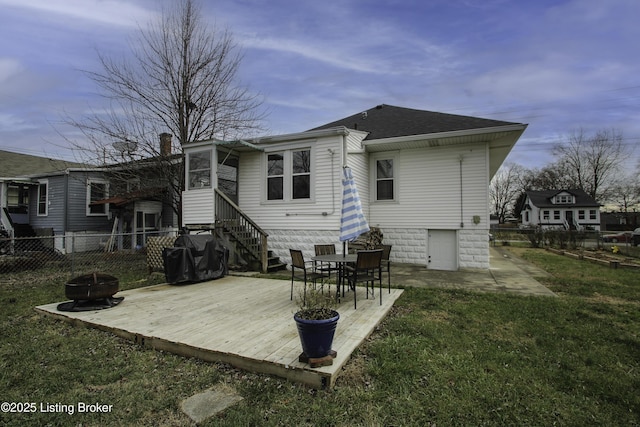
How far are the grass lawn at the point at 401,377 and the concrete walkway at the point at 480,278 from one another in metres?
2.01

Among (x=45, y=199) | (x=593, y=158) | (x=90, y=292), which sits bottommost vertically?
(x=90, y=292)

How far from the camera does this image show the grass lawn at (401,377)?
2.42m

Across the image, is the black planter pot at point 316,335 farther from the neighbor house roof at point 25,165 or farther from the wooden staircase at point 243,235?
the neighbor house roof at point 25,165

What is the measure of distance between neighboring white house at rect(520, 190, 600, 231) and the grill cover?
40.1 meters

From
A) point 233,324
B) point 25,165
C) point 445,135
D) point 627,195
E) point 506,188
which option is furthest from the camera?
point 506,188

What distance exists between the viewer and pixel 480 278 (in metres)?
8.20

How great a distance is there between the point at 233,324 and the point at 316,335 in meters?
1.87

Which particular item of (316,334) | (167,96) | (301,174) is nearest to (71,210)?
(167,96)

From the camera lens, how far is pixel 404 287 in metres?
6.85

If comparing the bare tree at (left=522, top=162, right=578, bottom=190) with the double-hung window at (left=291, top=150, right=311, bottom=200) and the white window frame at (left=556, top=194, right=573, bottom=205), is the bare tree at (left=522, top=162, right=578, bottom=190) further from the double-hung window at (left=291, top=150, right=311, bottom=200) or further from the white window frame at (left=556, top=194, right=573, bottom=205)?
the double-hung window at (left=291, top=150, right=311, bottom=200)

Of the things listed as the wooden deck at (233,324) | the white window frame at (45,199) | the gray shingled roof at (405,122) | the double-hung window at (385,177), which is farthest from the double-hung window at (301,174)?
the white window frame at (45,199)

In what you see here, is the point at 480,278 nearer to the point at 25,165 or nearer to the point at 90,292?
the point at 90,292

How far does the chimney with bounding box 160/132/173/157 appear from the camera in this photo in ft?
37.4

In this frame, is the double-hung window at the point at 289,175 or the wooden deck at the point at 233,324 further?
the double-hung window at the point at 289,175
